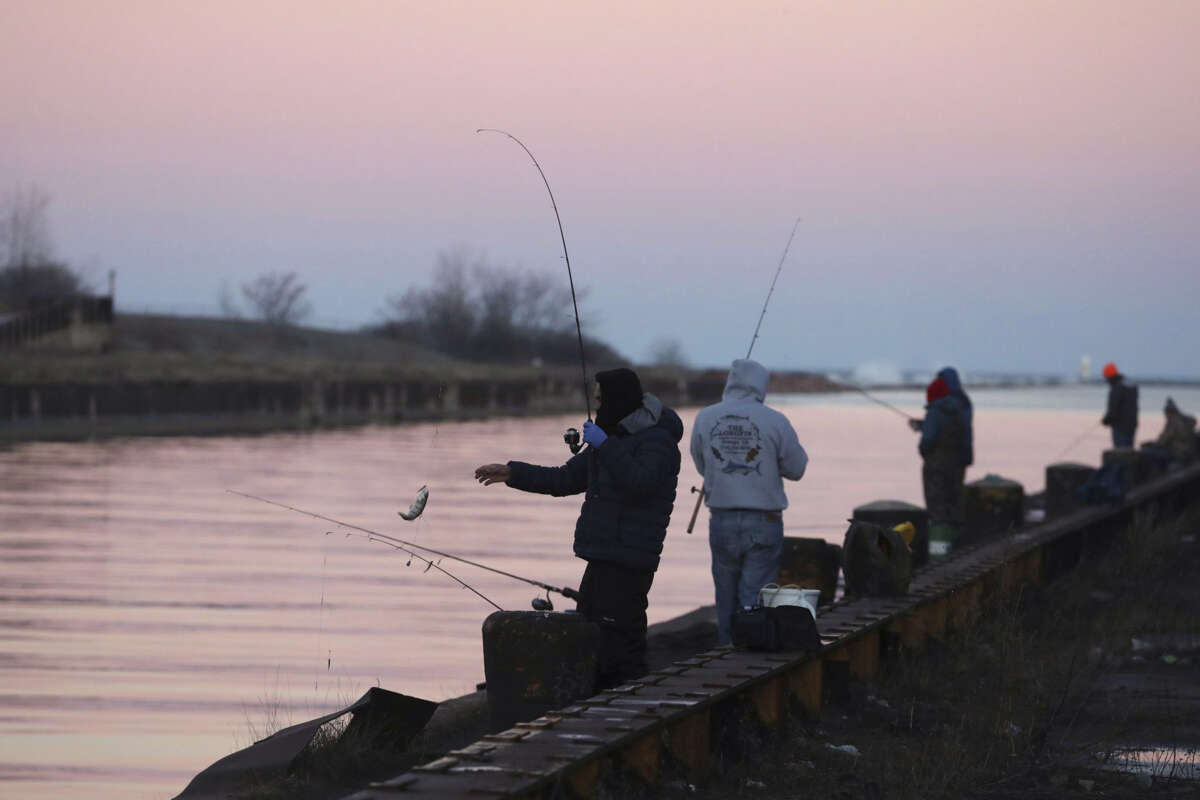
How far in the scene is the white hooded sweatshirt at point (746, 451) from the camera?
1053 cm

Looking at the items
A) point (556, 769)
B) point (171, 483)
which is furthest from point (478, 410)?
point (556, 769)

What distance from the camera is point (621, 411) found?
9422 mm

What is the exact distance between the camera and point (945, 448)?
19.4 metres

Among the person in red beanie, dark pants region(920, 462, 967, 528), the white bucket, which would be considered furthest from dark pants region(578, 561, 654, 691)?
dark pants region(920, 462, 967, 528)

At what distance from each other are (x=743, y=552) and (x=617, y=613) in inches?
49.6

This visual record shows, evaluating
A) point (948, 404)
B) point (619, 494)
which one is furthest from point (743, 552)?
point (948, 404)

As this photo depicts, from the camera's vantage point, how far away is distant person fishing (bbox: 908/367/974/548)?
19.2m

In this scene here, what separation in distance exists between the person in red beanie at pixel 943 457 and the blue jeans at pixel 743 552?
8219 millimetres

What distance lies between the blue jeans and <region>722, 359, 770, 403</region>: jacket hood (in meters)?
0.66

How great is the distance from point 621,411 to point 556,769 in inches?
105

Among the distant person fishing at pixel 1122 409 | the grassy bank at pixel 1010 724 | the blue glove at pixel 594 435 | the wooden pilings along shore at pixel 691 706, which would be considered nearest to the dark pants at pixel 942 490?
the grassy bank at pixel 1010 724

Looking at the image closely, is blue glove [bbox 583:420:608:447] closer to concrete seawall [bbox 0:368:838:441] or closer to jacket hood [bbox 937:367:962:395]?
jacket hood [bbox 937:367:962:395]

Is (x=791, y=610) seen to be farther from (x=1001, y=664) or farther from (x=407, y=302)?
(x=407, y=302)

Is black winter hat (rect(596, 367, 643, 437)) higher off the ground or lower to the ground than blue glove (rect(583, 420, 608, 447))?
higher
